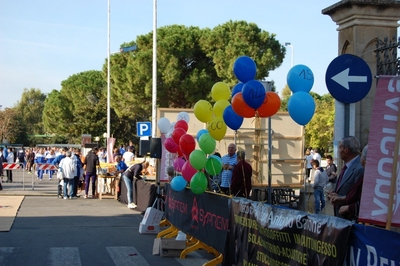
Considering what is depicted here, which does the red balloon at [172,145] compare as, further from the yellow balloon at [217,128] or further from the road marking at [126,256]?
the road marking at [126,256]

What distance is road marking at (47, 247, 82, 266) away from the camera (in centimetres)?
1039

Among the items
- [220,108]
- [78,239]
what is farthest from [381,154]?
[78,239]

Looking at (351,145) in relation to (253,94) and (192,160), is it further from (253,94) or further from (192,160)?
(192,160)

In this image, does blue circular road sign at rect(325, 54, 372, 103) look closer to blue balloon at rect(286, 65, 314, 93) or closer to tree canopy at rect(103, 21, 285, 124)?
blue balloon at rect(286, 65, 314, 93)

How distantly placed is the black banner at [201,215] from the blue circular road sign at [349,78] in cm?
280

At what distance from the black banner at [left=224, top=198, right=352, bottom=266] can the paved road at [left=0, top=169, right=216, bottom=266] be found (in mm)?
2395

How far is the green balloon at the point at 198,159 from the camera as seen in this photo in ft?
35.4

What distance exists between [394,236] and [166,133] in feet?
37.6

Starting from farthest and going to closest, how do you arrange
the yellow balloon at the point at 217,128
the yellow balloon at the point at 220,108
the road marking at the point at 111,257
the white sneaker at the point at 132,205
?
1. the white sneaker at the point at 132,205
2. the yellow balloon at the point at 220,108
3. the yellow balloon at the point at 217,128
4. the road marking at the point at 111,257

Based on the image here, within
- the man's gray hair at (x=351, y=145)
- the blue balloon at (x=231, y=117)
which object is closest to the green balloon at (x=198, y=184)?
the blue balloon at (x=231, y=117)

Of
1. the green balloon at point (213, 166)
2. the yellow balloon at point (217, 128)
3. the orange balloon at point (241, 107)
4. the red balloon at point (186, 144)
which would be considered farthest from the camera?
A: the red balloon at point (186, 144)

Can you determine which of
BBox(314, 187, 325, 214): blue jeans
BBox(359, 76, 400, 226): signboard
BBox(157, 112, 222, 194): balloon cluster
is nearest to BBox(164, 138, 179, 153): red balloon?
BBox(157, 112, 222, 194): balloon cluster

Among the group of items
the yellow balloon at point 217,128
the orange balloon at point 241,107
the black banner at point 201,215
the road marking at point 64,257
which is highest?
the orange balloon at point 241,107

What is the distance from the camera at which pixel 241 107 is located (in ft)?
33.0
